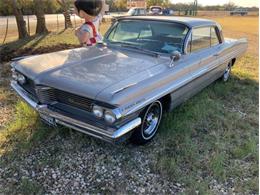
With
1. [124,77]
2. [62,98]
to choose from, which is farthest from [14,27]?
[124,77]

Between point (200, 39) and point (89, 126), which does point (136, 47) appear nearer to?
point (200, 39)

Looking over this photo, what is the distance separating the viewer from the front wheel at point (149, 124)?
3171 mm

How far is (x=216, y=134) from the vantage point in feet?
12.3

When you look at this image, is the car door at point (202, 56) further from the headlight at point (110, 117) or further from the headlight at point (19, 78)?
the headlight at point (19, 78)

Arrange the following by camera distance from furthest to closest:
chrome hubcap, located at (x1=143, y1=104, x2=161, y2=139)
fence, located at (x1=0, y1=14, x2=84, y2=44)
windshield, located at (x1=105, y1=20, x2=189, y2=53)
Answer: fence, located at (x1=0, y1=14, x2=84, y2=44) → windshield, located at (x1=105, y1=20, x2=189, y2=53) → chrome hubcap, located at (x1=143, y1=104, x2=161, y2=139)

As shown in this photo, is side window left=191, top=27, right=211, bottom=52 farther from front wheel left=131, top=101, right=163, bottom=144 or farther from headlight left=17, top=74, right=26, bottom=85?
headlight left=17, top=74, right=26, bottom=85

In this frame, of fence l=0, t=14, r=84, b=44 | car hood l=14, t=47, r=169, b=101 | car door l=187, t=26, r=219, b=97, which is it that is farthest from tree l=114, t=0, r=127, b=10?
car hood l=14, t=47, r=169, b=101

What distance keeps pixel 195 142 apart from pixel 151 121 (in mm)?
657

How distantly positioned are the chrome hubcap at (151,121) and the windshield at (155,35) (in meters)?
0.92

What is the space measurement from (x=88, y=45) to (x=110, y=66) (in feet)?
5.05

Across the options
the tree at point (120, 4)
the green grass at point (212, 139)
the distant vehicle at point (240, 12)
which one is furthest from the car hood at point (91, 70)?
the distant vehicle at point (240, 12)

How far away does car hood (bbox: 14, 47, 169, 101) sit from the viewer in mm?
2736

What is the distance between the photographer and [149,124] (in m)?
3.41

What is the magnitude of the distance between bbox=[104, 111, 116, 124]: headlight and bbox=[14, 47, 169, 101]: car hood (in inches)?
6.4
